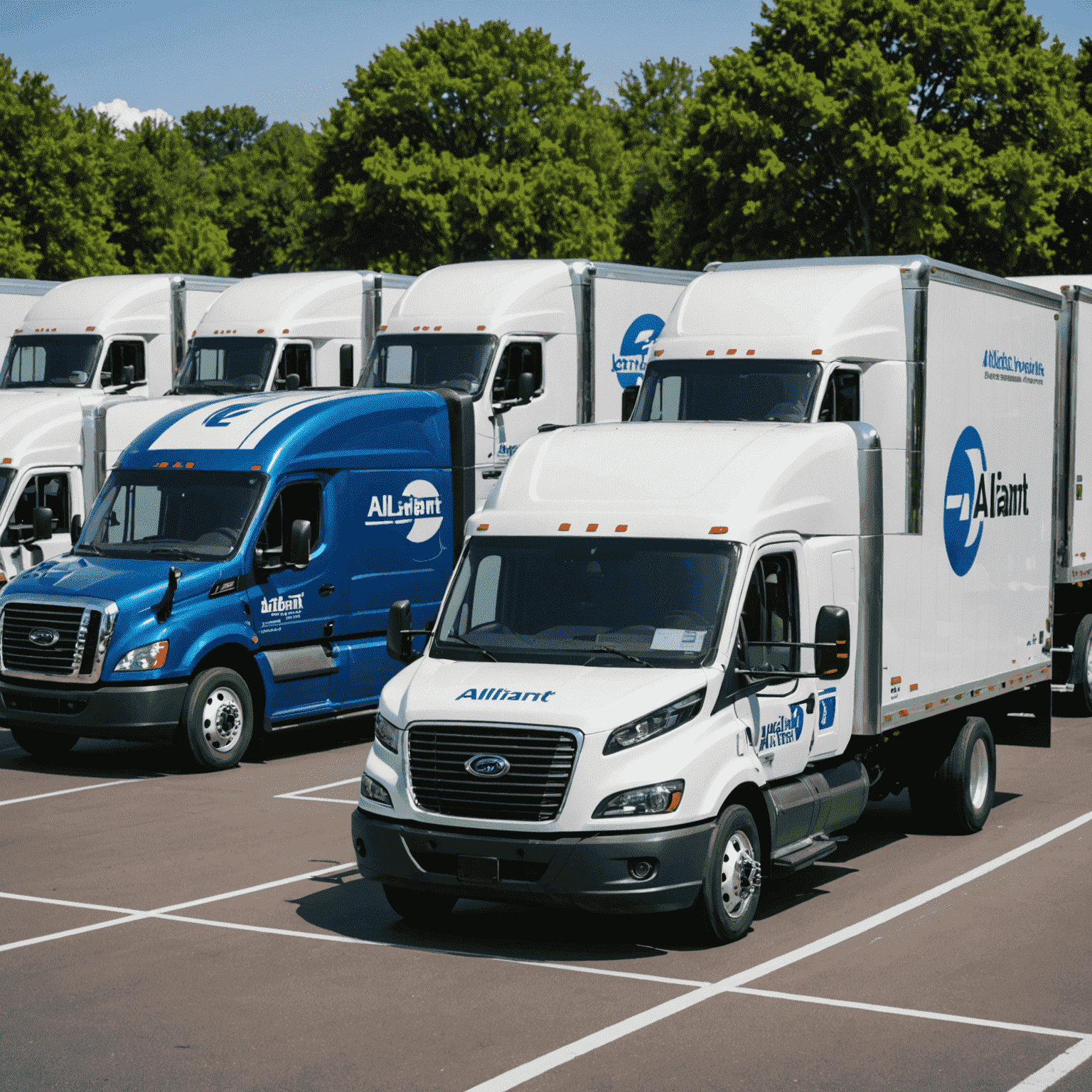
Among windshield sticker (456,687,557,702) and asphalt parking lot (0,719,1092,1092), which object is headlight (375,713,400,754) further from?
asphalt parking lot (0,719,1092,1092)

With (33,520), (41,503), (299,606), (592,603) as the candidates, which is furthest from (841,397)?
(41,503)

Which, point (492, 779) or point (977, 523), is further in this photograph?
point (977, 523)

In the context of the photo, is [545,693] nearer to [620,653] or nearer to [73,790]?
[620,653]

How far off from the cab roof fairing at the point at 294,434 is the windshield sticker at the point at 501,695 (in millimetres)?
7295

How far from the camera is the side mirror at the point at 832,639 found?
362 inches

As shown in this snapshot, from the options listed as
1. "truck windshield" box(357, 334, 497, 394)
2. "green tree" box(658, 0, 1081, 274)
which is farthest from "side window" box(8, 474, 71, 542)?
"green tree" box(658, 0, 1081, 274)

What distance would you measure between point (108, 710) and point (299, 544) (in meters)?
2.22

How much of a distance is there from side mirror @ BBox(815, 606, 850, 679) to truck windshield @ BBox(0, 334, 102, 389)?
17370mm

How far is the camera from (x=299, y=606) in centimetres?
1605

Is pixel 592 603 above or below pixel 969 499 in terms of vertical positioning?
below

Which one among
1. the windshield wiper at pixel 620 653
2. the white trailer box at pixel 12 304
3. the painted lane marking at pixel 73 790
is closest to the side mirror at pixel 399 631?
the windshield wiper at pixel 620 653

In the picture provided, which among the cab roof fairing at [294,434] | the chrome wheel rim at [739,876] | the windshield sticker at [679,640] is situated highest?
the cab roof fairing at [294,434]

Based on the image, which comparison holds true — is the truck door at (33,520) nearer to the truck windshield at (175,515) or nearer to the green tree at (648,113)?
the truck windshield at (175,515)

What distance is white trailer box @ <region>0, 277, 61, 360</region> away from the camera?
27172 mm
